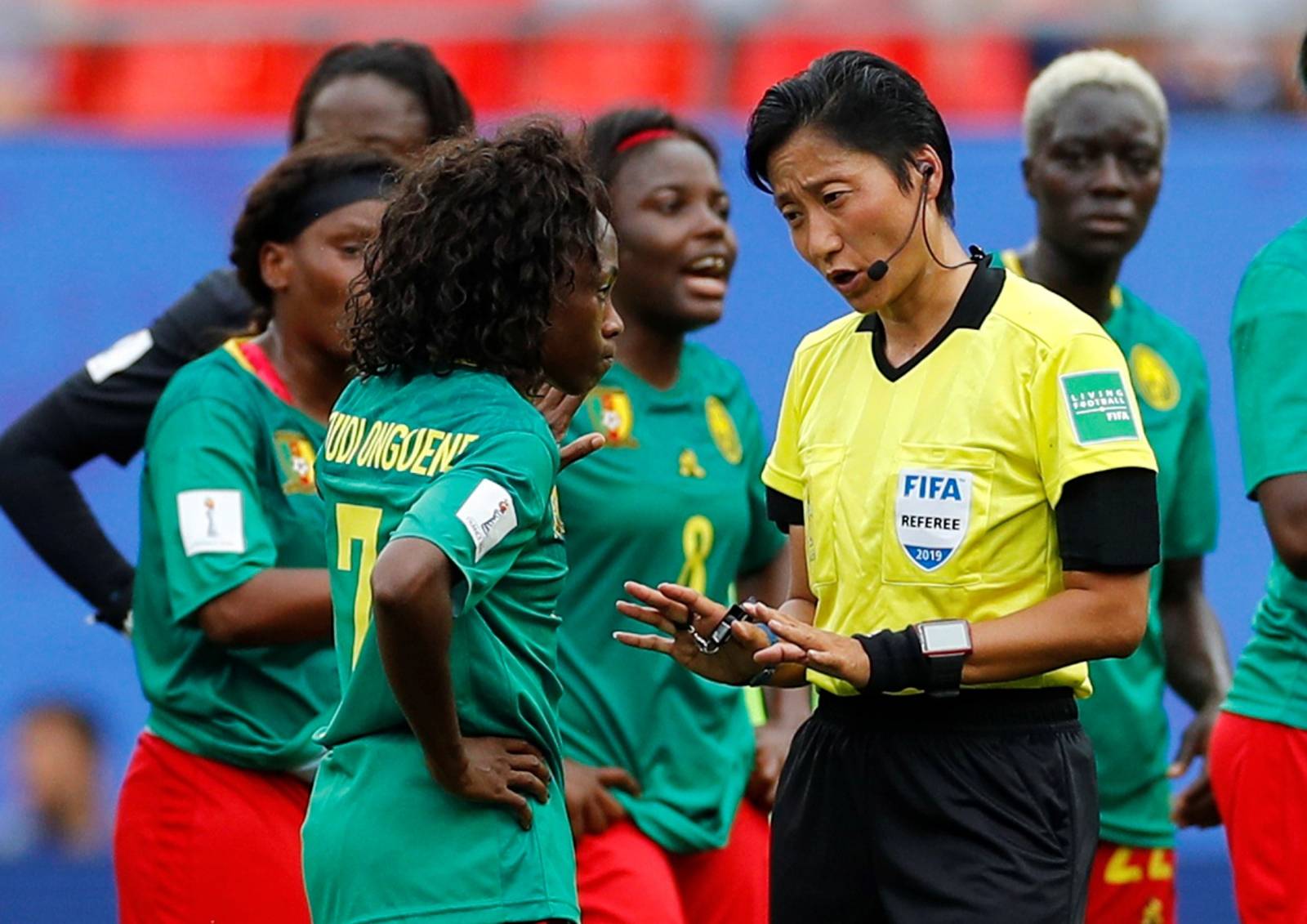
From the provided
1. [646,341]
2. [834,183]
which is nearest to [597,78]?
[646,341]

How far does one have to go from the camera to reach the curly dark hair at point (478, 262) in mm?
3344

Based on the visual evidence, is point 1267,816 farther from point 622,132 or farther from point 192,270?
point 192,270

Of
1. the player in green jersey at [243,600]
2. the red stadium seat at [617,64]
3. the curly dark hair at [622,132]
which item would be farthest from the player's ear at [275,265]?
the red stadium seat at [617,64]

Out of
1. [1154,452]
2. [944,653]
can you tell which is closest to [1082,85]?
[1154,452]

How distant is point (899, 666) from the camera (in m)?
3.19

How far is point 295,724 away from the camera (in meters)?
4.31

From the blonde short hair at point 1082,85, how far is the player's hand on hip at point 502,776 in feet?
8.87

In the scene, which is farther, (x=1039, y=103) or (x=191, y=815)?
(x=1039, y=103)

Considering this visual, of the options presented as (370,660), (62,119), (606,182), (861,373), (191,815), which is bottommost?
(191,815)

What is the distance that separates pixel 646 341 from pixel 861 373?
4.27ft

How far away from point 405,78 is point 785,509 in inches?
82.3

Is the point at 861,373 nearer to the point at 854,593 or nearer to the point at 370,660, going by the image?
the point at 854,593

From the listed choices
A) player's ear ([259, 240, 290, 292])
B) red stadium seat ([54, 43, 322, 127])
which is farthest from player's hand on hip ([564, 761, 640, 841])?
red stadium seat ([54, 43, 322, 127])

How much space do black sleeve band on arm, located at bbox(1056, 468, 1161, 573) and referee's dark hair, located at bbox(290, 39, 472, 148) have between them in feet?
8.25
